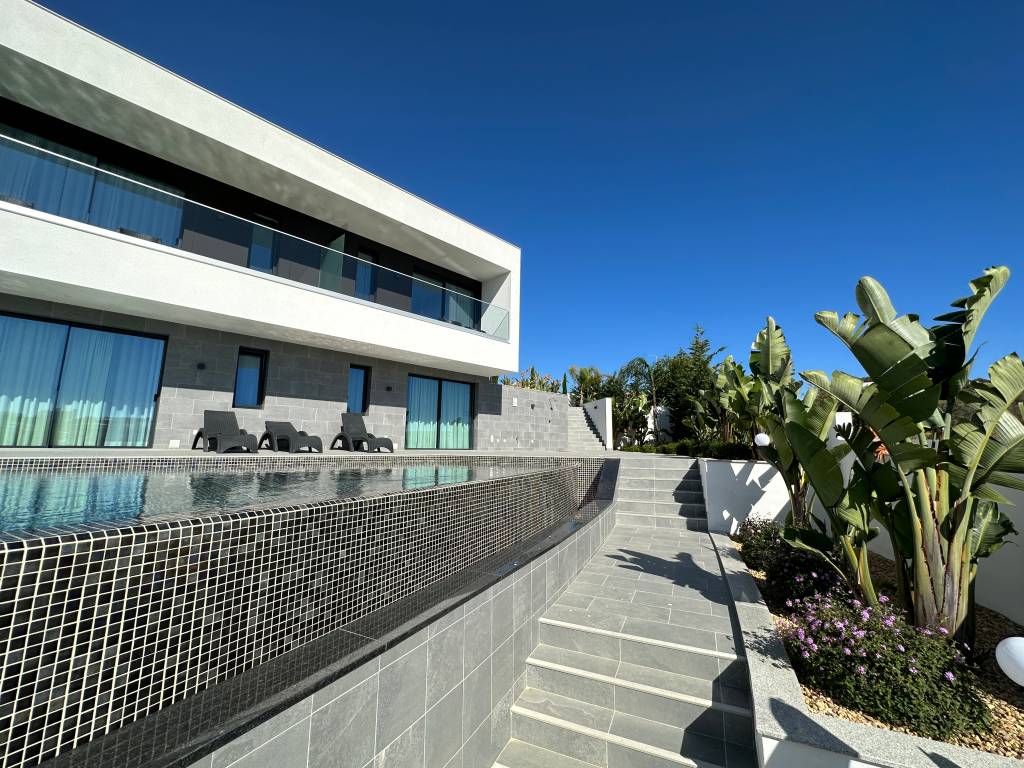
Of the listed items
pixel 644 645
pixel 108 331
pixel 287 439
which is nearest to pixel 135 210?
pixel 108 331

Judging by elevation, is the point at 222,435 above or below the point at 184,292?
below

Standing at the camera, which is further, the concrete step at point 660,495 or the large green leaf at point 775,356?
the concrete step at point 660,495

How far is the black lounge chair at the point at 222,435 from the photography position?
9.51 meters

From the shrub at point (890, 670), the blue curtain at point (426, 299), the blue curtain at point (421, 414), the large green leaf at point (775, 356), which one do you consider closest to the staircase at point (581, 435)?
the blue curtain at point (421, 414)

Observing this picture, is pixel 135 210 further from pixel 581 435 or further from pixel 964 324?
pixel 581 435

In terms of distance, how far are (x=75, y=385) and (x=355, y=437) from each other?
6.05m

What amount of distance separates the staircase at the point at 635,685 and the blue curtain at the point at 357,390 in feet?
33.0

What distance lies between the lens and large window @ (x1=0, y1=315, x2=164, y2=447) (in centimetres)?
845

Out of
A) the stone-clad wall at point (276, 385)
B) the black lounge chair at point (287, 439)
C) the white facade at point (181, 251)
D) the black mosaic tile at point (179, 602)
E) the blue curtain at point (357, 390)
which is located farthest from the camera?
the blue curtain at point (357, 390)

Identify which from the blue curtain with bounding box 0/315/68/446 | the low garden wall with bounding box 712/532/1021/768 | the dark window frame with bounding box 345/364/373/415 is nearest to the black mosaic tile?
the low garden wall with bounding box 712/532/1021/768

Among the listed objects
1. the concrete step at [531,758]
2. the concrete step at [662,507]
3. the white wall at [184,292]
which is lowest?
the concrete step at [531,758]

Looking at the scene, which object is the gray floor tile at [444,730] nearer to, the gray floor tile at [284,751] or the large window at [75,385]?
the gray floor tile at [284,751]

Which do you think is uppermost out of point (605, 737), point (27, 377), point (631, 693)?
point (27, 377)

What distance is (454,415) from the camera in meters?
16.5
